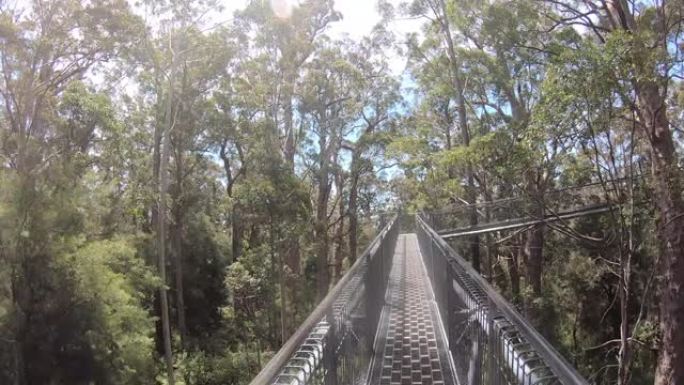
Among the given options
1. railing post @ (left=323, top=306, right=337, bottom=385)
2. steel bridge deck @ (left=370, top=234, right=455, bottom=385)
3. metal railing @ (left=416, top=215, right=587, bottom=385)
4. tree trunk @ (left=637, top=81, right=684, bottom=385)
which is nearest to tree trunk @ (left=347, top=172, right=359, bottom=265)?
tree trunk @ (left=637, top=81, right=684, bottom=385)

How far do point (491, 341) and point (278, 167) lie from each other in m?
16.3

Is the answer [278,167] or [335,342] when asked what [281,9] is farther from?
[335,342]

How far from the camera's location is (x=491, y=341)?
2.95m

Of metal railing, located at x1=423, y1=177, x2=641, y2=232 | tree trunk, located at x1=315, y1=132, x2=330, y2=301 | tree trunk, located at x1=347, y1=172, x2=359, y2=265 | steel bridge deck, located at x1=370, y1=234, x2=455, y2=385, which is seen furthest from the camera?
tree trunk, located at x1=347, y1=172, x2=359, y2=265

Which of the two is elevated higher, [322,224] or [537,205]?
[322,224]

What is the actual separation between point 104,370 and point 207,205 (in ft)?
43.2

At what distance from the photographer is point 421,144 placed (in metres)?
19.0

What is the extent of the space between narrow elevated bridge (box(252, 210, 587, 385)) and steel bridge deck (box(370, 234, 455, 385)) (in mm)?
11

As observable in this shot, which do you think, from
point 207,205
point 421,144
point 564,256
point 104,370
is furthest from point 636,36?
point 207,205

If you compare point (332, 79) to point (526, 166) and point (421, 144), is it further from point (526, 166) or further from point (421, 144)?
point (526, 166)

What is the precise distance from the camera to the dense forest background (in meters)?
10.4

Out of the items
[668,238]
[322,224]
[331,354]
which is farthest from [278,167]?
[331,354]

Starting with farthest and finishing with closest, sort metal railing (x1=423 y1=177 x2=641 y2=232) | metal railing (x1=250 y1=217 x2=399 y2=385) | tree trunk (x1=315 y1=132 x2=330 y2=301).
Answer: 1. tree trunk (x1=315 y1=132 x2=330 y2=301)
2. metal railing (x1=423 y1=177 x2=641 y2=232)
3. metal railing (x1=250 y1=217 x2=399 y2=385)

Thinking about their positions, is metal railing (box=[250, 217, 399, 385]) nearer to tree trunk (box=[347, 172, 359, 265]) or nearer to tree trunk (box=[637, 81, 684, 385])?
tree trunk (box=[637, 81, 684, 385])
